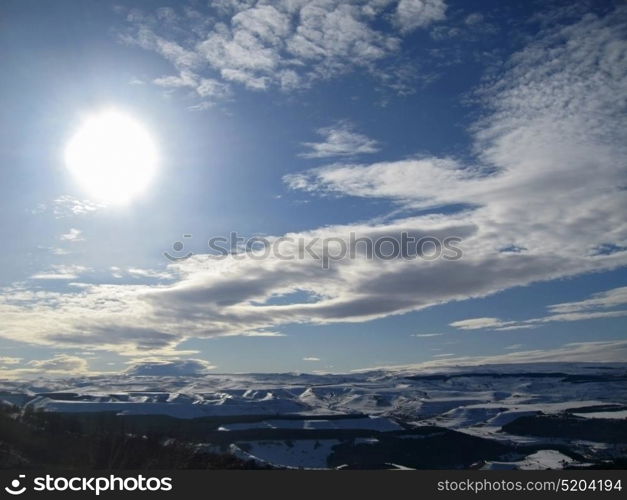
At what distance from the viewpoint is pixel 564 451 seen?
15200 centimetres

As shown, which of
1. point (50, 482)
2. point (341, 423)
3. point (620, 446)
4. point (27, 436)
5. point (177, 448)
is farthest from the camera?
point (341, 423)

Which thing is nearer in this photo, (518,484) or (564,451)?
(518,484)

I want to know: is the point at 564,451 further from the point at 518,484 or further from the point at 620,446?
the point at 518,484

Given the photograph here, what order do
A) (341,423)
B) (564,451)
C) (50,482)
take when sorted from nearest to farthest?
(50,482) < (564,451) < (341,423)

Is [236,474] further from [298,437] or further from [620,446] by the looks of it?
[620,446]

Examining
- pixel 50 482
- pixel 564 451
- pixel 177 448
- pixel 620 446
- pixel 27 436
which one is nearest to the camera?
pixel 50 482

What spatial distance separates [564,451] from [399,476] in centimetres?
13802

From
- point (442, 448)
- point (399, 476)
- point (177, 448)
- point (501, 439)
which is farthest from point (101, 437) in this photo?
A: point (501, 439)

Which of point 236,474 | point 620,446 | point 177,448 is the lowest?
point 620,446

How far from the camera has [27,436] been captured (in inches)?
3797

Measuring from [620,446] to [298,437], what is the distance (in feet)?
326

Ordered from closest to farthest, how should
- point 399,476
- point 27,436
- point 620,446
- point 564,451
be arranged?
point 399,476, point 27,436, point 564,451, point 620,446

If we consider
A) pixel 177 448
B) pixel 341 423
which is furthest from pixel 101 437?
pixel 341 423

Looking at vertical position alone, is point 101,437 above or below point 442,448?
above
